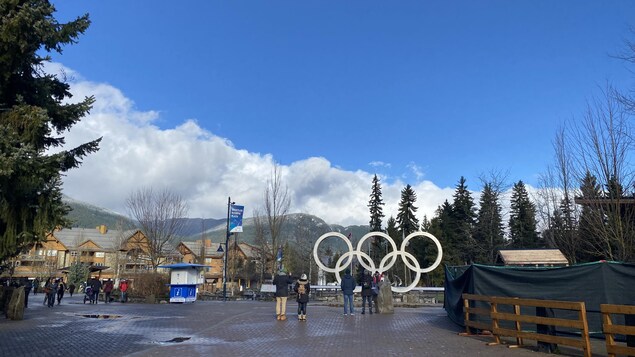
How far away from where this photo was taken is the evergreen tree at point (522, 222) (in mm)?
56344

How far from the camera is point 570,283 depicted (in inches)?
452

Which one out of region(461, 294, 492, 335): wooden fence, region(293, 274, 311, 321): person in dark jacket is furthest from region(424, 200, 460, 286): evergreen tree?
region(461, 294, 492, 335): wooden fence

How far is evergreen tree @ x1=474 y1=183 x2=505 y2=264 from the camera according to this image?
49.6 metres

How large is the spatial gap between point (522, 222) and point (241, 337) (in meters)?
53.4

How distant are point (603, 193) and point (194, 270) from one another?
78.6ft

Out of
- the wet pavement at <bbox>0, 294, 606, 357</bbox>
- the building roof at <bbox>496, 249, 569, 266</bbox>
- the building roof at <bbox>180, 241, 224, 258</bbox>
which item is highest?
the building roof at <bbox>180, 241, 224, 258</bbox>

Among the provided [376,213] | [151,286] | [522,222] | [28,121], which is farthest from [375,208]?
[28,121]

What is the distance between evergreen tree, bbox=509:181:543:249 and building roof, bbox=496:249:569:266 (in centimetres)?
2990

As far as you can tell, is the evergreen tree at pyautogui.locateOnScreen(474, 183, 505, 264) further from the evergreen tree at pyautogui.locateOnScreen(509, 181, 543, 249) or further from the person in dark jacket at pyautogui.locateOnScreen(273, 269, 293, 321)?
the person in dark jacket at pyautogui.locateOnScreen(273, 269, 293, 321)

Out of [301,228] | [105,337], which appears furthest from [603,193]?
[301,228]

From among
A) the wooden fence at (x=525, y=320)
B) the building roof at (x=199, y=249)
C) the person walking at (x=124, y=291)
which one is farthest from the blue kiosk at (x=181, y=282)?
the building roof at (x=199, y=249)

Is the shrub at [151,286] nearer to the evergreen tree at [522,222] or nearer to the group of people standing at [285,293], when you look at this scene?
the group of people standing at [285,293]

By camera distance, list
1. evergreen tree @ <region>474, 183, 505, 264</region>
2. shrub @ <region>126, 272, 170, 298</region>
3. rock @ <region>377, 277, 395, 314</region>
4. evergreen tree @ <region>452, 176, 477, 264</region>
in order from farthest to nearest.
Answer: evergreen tree @ <region>452, 176, 477, 264</region>, evergreen tree @ <region>474, 183, 505, 264</region>, shrub @ <region>126, 272, 170, 298</region>, rock @ <region>377, 277, 395, 314</region>

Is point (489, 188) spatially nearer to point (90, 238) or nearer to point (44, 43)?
point (44, 43)
